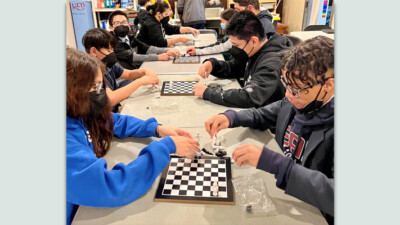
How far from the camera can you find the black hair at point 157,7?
12.3ft

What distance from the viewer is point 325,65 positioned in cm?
101

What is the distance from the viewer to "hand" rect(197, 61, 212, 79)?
7.90 feet

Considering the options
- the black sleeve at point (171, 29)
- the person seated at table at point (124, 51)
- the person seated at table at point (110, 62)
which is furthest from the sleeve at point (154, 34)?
the person seated at table at point (110, 62)

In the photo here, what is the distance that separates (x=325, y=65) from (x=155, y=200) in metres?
0.77

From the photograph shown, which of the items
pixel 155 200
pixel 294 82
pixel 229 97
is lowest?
pixel 155 200

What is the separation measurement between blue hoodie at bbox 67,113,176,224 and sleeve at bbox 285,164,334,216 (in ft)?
1.60

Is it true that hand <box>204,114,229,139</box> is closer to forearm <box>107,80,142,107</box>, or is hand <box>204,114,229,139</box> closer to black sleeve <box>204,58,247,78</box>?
forearm <box>107,80,142,107</box>

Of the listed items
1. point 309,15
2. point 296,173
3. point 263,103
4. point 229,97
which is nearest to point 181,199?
point 296,173

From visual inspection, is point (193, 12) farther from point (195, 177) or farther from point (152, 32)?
point (195, 177)

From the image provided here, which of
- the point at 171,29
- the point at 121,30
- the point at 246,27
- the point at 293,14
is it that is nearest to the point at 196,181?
the point at 246,27

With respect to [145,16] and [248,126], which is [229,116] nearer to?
[248,126]

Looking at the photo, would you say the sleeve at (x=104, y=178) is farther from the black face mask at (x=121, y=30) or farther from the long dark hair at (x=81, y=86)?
the black face mask at (x=121, y=30)

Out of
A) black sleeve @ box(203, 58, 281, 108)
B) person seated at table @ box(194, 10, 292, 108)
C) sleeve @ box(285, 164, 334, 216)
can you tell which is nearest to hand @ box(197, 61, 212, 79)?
person seated at table @ box(194, 10, 292, 108)

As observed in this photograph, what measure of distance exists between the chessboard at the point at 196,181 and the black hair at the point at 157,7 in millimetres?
2925
